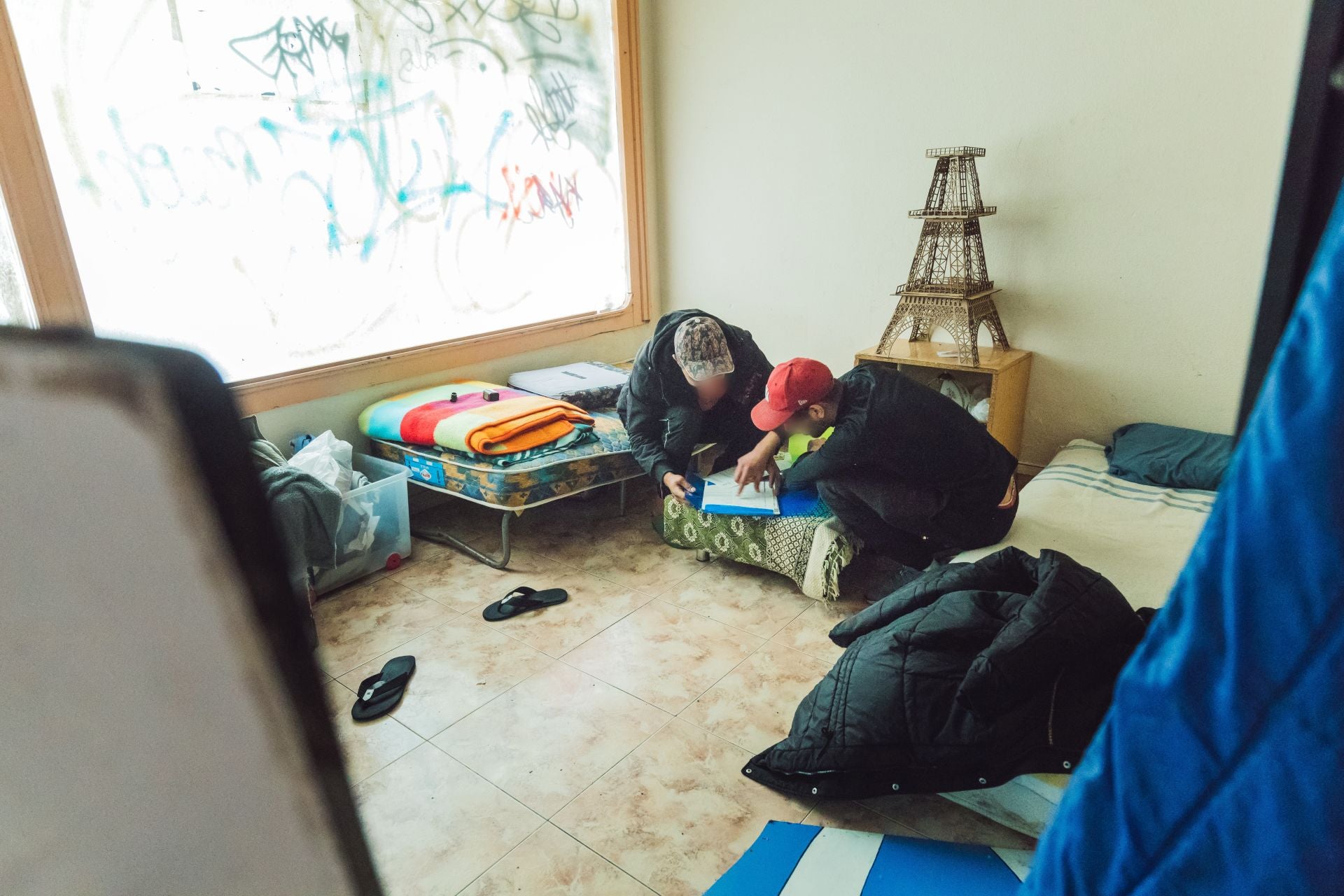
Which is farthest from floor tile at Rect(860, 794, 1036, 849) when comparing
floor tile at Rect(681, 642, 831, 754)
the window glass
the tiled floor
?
the window glass

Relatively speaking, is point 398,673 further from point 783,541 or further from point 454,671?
point 783,541

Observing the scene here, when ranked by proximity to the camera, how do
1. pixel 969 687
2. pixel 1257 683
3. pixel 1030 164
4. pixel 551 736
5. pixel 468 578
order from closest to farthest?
pixel 1257 683
pixel 969 687
pixel 551 736
pixel 468 578
pixel 1030 164

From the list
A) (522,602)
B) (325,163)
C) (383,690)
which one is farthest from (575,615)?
(325,163)

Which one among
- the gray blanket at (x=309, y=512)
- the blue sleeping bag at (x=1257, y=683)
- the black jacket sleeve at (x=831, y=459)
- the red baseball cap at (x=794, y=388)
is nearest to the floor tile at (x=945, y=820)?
the black jacket sleeve at (x=831, y=459)

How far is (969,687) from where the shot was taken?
1.34m

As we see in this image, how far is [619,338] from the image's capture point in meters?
3.68

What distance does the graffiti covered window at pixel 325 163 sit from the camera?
217 cm

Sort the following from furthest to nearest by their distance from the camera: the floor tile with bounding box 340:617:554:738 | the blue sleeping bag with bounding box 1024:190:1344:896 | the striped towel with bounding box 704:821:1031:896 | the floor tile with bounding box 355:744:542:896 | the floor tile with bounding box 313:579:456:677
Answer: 1. the floor tile with bounding box 313:579:456:677
2. the floor tile with bounding box 340:617:554:738
3. the floor tile with bounding box 355:744:542:896
4. the striped towel with bounding box 704:821:1031:896
5. the blue sleeping bag with bounding box 1024:190:1344:896

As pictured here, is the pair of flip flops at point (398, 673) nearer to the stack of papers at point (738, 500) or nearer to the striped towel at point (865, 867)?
the stack of papers at point (738, 500)

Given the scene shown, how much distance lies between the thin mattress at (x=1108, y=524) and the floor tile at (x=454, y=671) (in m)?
1.06

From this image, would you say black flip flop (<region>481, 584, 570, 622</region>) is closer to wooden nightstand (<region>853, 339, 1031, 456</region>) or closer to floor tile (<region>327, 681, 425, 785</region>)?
floor tile (<region>327, 681, 425, 785</region>)

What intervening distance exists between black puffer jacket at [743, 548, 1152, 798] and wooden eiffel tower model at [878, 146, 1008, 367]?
1255 millimetres

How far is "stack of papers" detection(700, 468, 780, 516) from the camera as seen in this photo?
2326 mm

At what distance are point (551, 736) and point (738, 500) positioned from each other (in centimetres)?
90
